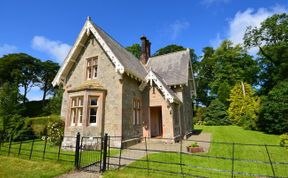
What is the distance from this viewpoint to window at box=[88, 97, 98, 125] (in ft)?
42.3

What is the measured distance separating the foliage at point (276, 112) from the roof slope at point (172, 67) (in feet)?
34.6

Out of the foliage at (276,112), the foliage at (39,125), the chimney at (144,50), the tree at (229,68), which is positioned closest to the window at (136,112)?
the chimney at (144,50)

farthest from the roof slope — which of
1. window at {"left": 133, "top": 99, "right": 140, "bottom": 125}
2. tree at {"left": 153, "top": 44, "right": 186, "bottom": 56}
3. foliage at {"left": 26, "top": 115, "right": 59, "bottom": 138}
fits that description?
tree at {"left": 153, "top": 44, "right": 186, "bottom": 56}

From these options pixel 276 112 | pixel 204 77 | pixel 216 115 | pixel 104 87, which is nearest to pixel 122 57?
pixel 104 87

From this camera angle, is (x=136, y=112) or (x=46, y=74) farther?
(x=46, y=74)

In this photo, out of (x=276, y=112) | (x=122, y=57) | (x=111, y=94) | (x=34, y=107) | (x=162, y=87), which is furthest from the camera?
(x=34, y=107)

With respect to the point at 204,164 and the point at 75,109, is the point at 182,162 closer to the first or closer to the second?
the point at 204,164

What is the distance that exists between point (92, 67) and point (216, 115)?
89.7 ft

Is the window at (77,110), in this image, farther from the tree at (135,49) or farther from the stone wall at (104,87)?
the tree at (135,49)

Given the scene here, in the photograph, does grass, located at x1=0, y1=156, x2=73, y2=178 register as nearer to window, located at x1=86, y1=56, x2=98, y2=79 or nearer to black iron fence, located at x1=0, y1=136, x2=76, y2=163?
black iron fence, located at x1=0, y1=136, x2=76, y2=163

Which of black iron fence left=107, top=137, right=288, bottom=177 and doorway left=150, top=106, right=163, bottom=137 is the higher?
doorway left=150, top=106, right=163, bottom=137

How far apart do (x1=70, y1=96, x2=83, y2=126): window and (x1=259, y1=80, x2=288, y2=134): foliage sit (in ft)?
64.5

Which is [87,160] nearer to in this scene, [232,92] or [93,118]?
[93,118]

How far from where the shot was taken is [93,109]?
1312cm
